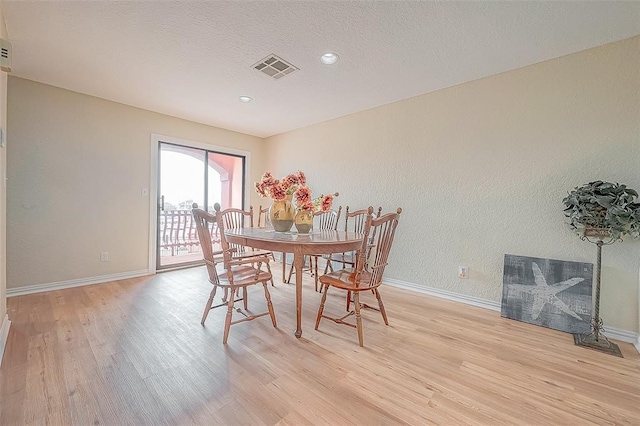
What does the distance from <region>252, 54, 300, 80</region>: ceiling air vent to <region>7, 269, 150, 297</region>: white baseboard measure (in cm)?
320

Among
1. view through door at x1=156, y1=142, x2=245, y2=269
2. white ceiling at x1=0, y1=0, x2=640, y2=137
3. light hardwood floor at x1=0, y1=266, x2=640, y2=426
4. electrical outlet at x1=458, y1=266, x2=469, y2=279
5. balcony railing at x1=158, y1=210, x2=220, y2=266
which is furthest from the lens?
balcony railing at x1=158, y1=210, x2=220, y2=266

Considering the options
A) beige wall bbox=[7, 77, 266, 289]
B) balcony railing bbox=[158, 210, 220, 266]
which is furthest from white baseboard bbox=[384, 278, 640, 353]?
beige wall bbox=[7, 77, 266, 289]

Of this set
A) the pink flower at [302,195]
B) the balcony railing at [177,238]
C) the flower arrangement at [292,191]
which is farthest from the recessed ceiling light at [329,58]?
the balcony railing at [177,238]

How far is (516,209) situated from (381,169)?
1559 mm

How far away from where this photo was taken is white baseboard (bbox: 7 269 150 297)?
2809 mm

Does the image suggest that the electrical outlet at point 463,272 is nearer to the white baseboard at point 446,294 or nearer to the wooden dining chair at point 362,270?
the white baseboard at point 446,294

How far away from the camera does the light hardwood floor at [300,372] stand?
4.19ft

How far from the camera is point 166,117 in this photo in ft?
12.8

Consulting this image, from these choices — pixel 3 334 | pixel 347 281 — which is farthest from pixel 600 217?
pixel 3 334

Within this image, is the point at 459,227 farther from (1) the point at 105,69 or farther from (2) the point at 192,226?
(2) the point at 192,226

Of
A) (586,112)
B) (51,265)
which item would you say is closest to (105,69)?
(51,265)

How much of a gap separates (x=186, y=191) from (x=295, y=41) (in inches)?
128

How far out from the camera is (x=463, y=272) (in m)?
2.79

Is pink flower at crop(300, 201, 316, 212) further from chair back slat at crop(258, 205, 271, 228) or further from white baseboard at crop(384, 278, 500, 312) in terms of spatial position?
white baseboard at crop(384, 278, 500, 312)
